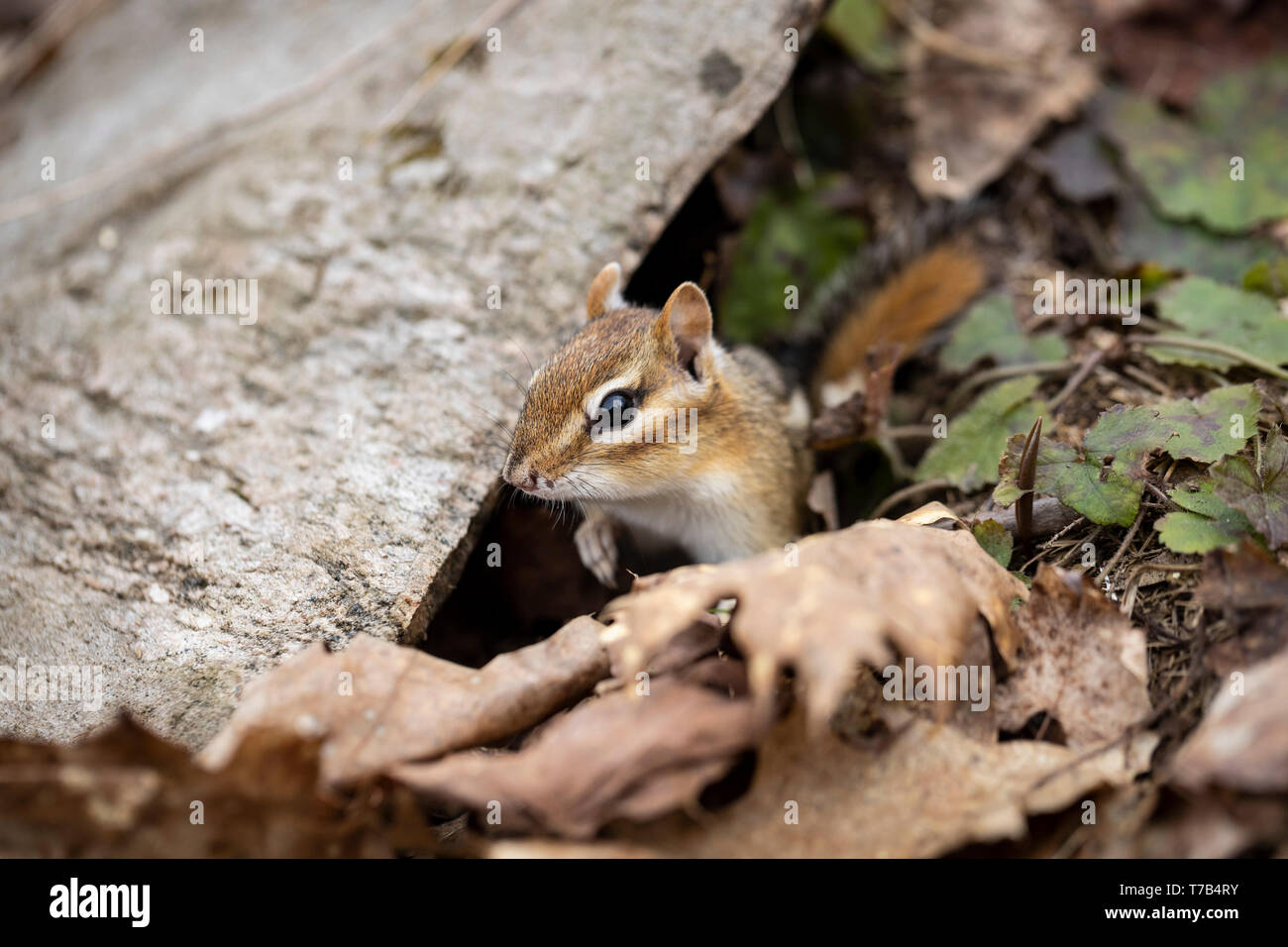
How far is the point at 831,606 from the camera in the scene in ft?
5.71

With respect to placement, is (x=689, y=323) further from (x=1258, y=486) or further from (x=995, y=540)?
(x=1258, y=486)

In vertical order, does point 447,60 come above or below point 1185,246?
above

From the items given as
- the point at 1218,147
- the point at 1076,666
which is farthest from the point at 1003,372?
the point at 1218,147

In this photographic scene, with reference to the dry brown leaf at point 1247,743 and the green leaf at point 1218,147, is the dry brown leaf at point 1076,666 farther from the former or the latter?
the green leaf at point 1218,147

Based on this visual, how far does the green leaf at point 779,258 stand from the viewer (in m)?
4.45

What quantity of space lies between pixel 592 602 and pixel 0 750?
208 centimetres

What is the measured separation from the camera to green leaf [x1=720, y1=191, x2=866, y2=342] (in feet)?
14.6

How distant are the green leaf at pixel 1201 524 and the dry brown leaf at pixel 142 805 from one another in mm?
1874

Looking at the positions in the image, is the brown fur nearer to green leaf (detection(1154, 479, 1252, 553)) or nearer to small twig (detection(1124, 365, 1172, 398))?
small twig (detection(1124, 365, 1172, 398))

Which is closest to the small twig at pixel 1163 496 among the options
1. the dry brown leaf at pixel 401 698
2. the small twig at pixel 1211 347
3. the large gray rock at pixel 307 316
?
the small twig at pixel 1211 347

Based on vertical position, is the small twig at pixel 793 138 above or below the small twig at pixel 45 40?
below

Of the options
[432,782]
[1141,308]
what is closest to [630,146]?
[1141,308]

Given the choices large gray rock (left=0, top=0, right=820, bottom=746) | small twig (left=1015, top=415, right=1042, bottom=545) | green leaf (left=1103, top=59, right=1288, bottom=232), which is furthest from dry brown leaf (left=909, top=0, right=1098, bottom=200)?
small twig (left=1015, top=415, right=1042, bottom=545)

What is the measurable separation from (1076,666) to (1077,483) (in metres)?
0.59
